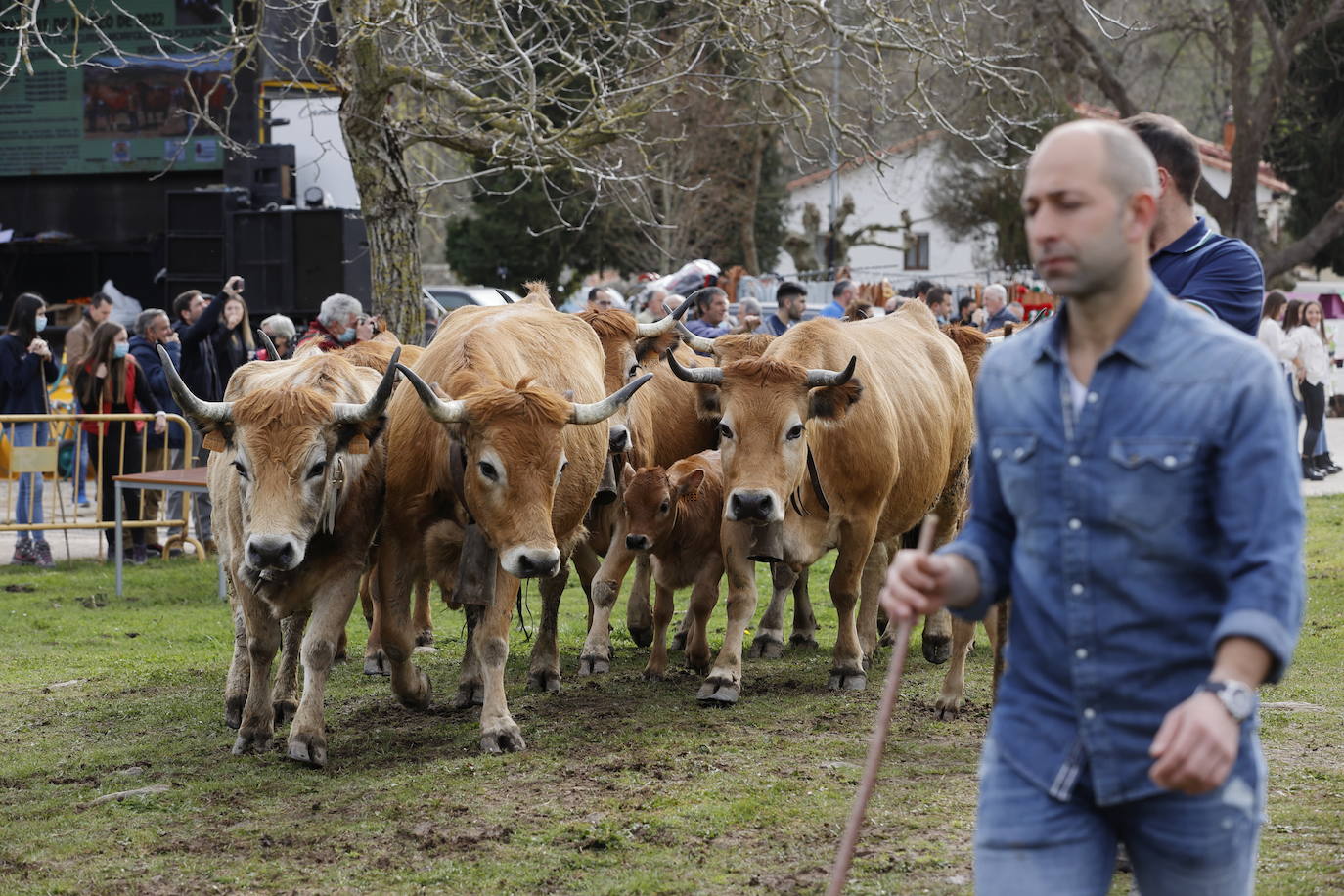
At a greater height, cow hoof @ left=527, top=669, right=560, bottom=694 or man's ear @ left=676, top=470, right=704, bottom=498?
man's ear @ left=676, top=470, right=704, bottom=498

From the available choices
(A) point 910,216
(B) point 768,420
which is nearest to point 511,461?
(B) point 768,420

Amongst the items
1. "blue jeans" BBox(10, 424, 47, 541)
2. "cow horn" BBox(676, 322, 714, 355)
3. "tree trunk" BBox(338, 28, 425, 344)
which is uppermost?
"tree trunk" BBox(338, 28, 425, 344)

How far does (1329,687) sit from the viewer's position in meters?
8.59

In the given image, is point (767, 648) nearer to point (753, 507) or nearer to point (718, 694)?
point (718, 694)

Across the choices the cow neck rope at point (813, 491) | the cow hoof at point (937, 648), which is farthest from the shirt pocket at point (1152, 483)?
the cow hoof at point (937, 648)

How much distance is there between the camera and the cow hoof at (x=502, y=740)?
7.19m

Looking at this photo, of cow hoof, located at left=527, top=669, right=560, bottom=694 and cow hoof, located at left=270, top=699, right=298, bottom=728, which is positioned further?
cow hoof, located at left=527, top=669, right=560, bottom=694

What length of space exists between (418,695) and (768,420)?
2.27m

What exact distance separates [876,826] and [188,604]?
7.75 m

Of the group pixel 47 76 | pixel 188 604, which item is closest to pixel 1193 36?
pixel 47 76

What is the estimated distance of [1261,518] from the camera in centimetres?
277

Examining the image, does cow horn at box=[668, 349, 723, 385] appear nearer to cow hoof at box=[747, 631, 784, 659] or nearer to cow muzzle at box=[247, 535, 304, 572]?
cow hoof at box=[747, 631, 784, 659]

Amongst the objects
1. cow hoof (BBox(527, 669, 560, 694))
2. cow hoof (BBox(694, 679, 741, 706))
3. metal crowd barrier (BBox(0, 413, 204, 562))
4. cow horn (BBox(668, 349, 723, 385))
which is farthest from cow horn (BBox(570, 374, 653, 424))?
metal crowd barrier (BBox(0, 413, 204, 562))

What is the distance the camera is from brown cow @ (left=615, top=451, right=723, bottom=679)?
8.97m
